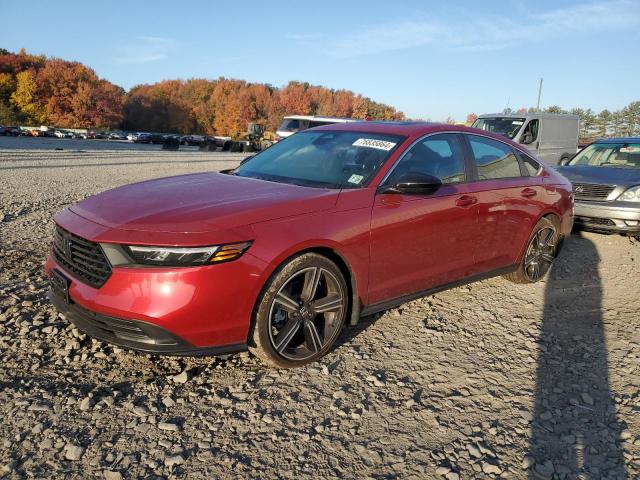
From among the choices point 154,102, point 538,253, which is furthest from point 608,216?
point 154,102

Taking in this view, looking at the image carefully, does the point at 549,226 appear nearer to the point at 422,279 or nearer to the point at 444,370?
the point at 422,279

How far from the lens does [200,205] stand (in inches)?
121

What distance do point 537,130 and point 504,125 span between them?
95 centimetres

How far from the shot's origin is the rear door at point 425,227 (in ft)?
11.6

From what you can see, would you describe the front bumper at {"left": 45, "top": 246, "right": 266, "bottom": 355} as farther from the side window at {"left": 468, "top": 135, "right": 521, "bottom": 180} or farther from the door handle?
the side window at {"left": 468, "top": 135, "right": 521, "bottom": 180}

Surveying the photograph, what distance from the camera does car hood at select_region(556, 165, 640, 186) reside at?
743 centimetres

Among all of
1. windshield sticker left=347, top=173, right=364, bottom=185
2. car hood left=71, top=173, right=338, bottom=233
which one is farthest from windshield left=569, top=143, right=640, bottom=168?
car hood left=71, top=173, right=338, bottom=233

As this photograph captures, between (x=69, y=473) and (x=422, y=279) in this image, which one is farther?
Result: (x=422, y=279)

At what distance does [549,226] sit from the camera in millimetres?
5324

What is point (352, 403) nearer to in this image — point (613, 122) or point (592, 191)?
point (592, 191)

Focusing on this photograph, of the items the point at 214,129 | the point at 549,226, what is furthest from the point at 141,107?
the point at 549,226

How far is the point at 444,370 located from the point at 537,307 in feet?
5.77

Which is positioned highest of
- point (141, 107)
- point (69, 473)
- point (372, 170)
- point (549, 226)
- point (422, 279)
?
point (141, 107)

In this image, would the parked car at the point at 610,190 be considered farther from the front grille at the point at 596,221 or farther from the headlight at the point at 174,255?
the headlight at the point at 174,255
